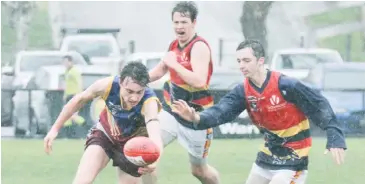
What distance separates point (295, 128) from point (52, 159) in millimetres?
7818

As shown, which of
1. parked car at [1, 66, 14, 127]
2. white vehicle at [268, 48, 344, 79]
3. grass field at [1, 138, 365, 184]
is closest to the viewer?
grass field at [1, 138, 365, 184]

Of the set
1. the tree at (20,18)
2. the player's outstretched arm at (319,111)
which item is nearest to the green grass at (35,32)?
the tree at (20,18)

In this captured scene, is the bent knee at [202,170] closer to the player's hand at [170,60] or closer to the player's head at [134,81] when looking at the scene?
the player's hand at [170,60]

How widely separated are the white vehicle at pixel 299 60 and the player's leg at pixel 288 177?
15984mm

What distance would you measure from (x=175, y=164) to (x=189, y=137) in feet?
15.9

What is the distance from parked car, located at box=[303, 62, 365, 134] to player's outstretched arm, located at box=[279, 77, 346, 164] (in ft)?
39.6

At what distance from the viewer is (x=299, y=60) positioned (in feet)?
81.7

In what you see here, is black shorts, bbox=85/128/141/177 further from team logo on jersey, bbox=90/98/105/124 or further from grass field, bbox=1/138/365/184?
team logo on jersey, bbox=90/98/105/124

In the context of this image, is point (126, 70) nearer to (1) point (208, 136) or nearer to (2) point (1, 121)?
(1) point (208, 136)

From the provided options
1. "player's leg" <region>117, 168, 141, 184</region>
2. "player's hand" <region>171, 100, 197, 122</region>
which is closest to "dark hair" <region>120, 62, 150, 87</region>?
"player's hand" <region>171, 100, 197, 122</region>

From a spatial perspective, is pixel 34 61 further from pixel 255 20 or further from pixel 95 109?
pixel 255 20

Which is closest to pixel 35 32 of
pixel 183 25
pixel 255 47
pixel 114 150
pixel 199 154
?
pixel 199 154

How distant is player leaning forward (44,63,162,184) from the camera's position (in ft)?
26.0

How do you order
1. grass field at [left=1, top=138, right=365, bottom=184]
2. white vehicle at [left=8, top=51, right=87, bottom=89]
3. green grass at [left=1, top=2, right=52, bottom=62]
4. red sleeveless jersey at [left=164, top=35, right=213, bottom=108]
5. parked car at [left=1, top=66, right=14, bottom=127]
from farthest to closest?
green grass at [left=1, top=2, right=52, bottom=62] → white vehicle at [left=8, top=51, right=87, bottom=89] → parked car at [left=1, top=66, right=14, bottom=127] → grass field at [left=1, top=138, right=365, bottom=184] → red sleeveless jersey at [left=164, top=35, right=213, bottom=108]
